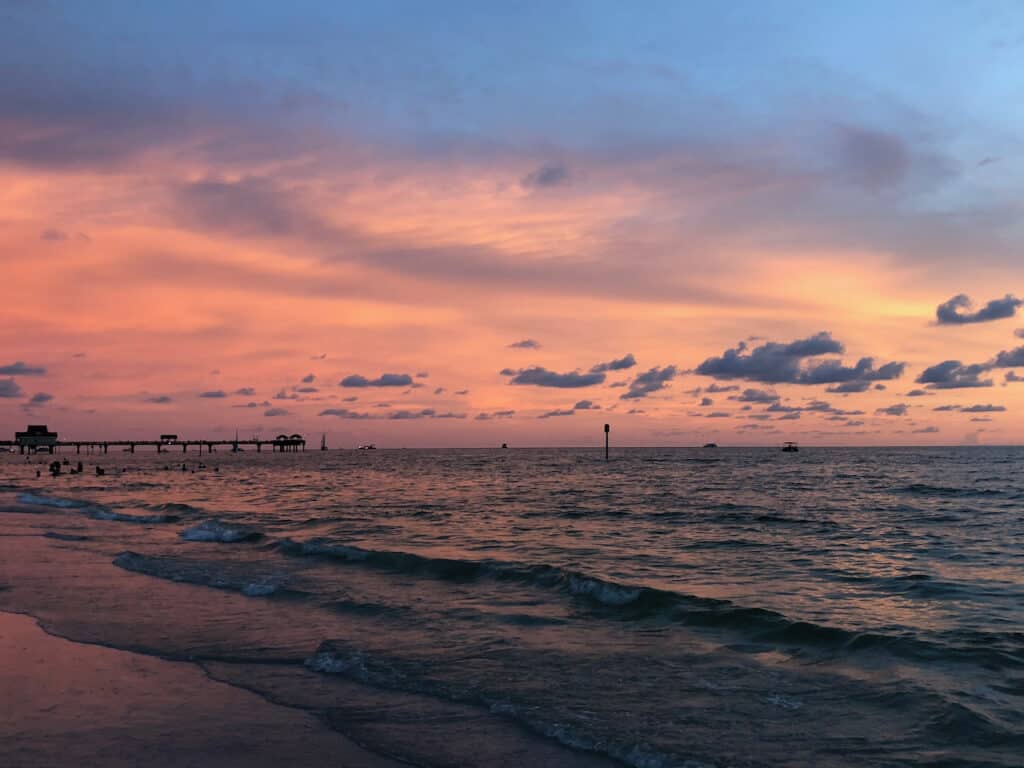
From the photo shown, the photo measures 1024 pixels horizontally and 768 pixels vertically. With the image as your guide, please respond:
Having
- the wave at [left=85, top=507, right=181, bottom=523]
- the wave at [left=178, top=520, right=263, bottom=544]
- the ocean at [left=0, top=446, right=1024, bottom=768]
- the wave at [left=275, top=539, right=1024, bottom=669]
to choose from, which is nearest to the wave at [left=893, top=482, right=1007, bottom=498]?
the ocean at [left=0, top=446, right=1024, bottom=768]

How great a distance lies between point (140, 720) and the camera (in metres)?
10.4

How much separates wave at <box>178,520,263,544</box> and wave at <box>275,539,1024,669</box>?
317 inches

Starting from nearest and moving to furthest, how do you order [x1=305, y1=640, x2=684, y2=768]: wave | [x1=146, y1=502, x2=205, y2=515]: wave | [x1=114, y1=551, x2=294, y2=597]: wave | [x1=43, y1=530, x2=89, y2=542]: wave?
[x1=305, y1=640, x2=684, y2=768]: wave → [x1=114, y1=551, x2=294, y2=597]: wave → [x1=43, y1=530, x2=89, y2=542]: wave → [x1=146, y1=502, x2=205, y2=515]: wave

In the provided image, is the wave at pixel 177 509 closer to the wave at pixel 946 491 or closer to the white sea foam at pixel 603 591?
the white sea foam at pixel 603 591

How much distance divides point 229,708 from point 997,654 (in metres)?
12.4

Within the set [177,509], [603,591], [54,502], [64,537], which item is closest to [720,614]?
[603,591]

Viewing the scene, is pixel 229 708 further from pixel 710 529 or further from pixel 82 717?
pixel 710 529

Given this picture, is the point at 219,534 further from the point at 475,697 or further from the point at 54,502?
the point at 54,502

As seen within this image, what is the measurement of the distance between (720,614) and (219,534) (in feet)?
74.6

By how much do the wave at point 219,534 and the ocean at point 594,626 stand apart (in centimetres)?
17

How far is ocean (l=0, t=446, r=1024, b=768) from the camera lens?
10.4 metres

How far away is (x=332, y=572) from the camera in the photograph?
23859 millimetres

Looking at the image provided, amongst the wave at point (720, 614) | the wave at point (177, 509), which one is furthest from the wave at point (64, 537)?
the wave at point (720, 614)

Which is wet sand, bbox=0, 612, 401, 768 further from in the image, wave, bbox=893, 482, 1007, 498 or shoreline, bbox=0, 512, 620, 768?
wave, bbox=893, 482, 1007, 498
